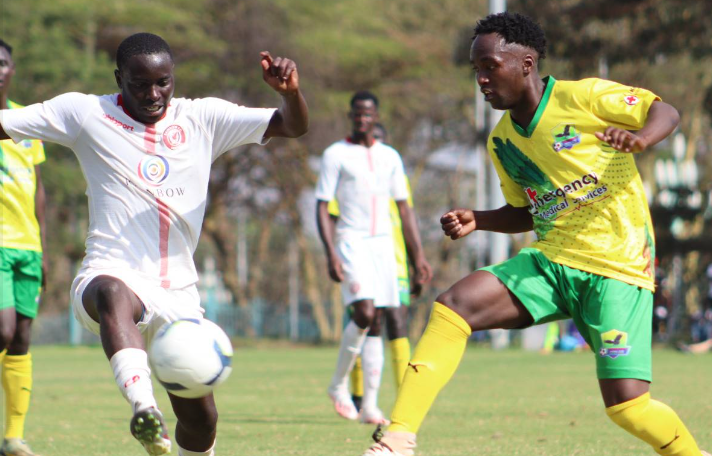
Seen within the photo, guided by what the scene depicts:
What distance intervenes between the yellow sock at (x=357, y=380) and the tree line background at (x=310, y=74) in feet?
57.8

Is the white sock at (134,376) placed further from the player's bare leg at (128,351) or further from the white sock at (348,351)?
the white sock at (348,351)

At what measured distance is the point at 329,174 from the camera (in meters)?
10.1

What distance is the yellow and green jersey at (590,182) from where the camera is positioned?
5.43 m

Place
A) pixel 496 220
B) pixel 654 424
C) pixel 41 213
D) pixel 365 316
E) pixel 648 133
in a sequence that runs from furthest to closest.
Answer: pixel 365 316, pixel 41 213, pixel 496 220, pixel 654 424, pixel 648 133

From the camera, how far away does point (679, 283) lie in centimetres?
2888

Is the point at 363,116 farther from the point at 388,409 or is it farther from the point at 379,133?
the point at 388,409

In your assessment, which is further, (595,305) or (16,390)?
(16,390)

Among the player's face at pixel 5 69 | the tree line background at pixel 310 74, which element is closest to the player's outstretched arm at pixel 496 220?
the player's face at pixel 5 69

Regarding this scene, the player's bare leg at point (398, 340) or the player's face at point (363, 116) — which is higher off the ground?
the player's face at point (363, 116)

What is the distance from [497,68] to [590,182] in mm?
687

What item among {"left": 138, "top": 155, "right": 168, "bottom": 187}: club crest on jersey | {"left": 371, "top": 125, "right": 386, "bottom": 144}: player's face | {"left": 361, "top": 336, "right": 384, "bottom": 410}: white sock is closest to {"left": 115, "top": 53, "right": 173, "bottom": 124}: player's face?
{"left": 138, "top": 155, "right": 168, "bottom": 187}: club crest on jersey

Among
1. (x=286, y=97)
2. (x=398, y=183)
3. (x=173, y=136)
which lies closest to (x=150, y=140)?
(x=173, y=136)

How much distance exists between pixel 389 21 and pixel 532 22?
101 feet

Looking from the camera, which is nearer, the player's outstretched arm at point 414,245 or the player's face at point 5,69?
the player's face at point 5,69
